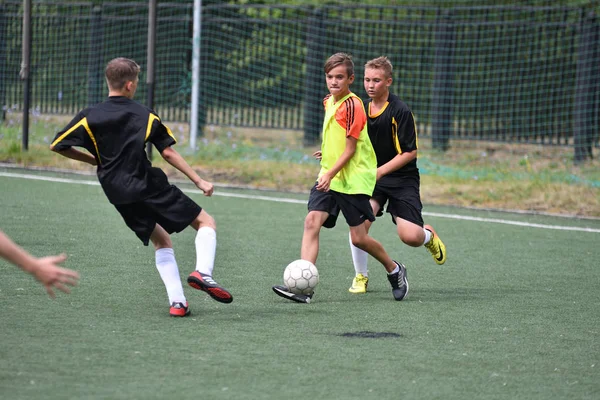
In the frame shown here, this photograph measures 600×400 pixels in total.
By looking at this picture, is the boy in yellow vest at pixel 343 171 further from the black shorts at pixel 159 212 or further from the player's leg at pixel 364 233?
the black shorts at pixel 159 212

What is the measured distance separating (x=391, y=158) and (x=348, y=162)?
0.67 metres

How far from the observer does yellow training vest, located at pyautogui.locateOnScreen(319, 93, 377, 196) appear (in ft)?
22.1

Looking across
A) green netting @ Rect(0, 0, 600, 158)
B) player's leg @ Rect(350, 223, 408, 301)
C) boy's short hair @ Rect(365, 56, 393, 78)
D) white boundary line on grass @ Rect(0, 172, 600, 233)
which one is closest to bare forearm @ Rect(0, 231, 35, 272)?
player's leg @ Rect(350, 223, 408, 301)

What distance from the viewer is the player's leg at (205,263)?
235 inches

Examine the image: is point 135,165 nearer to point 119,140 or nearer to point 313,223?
point 119,140

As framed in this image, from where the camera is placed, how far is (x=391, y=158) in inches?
288

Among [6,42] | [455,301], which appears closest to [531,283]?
[455,301]

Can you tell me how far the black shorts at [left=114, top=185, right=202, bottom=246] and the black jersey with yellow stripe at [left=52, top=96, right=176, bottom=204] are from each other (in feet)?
0.22

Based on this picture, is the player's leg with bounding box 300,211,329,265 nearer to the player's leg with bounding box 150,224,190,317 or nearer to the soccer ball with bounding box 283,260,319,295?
the soccer ball with bounding box 283,260,319,295

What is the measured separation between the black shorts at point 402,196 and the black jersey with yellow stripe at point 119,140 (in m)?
2.02

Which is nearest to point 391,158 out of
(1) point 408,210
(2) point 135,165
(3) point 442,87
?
(1) point 408,210

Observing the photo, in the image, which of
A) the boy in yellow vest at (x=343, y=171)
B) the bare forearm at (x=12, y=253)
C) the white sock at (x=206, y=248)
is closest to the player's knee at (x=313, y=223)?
the boy in yellow vest at (x=343, y=171)

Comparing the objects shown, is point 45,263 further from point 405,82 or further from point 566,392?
point 405,82

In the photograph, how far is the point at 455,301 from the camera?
6930mm
